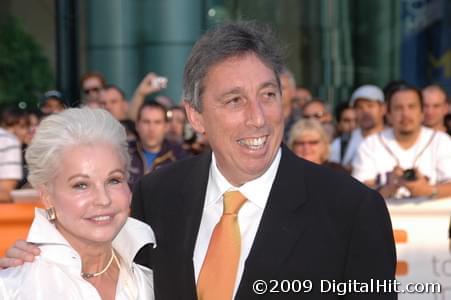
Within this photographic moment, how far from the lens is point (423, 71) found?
19062 millimetres

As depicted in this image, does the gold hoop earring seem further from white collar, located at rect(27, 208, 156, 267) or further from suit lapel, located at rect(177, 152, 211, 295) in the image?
suit lapel, located at rect(177, 152, 211, 295)

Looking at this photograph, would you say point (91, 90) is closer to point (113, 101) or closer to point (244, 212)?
point (113, 101)

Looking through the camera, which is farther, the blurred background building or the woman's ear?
the blurred background building

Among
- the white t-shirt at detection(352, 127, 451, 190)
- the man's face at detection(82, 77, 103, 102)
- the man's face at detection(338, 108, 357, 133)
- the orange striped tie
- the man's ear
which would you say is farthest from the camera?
the man's face at detection(338, 108, 357, 133)

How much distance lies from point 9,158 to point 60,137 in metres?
5.03

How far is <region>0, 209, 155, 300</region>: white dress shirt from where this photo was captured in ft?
10.9

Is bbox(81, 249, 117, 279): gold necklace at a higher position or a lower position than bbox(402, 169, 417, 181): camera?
higher

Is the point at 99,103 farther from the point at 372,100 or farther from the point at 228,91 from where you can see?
the point at 228,91

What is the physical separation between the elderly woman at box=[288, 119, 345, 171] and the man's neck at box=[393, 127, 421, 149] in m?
0.62

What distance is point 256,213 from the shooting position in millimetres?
3645

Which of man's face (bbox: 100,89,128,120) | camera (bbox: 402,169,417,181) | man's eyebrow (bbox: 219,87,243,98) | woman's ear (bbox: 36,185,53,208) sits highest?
man's eyebrow (bbox: 219,87,243,98)

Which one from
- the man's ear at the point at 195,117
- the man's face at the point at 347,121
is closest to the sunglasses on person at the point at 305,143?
the man's face at the point at 347,121

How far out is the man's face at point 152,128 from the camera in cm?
869

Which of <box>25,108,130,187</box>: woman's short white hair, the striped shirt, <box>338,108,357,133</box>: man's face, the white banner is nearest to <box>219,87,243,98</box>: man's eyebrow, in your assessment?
<box>25,108,130,187</box>: woman's short white hair
